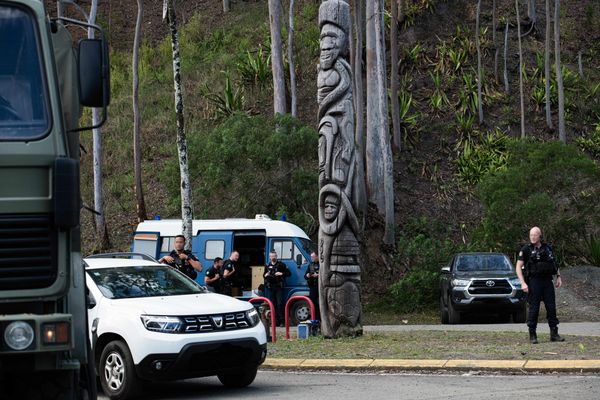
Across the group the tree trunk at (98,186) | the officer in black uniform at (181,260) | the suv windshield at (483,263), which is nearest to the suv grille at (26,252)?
the officer in black uniform at (181,260)

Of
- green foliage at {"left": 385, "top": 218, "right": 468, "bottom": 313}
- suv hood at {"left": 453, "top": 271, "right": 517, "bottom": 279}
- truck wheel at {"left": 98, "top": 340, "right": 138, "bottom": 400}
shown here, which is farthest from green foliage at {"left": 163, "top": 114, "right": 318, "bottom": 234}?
truck wheel at {"left": 98, "top": 340, "right": 138, "bottom": 400}

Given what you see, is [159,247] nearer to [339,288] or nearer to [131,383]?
[339,288]

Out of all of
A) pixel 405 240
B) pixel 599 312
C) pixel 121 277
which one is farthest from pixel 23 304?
pixel 405 240

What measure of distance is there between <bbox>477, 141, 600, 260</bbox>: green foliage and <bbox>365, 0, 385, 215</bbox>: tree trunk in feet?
25.1

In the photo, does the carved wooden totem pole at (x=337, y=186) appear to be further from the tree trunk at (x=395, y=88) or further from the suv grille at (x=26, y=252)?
the tree trunk at (x=395, y=88)

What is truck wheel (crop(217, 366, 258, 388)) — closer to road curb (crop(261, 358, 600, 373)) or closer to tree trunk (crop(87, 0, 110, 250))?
road curb (crop(261, 358, 600, 373))

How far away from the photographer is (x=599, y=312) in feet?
88.9

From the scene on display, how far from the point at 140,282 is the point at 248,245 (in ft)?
46.9

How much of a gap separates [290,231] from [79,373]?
60.1 ft

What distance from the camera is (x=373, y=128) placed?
3797 centimetres

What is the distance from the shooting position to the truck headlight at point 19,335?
7988 mm

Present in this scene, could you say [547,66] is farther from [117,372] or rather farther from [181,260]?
[117,372]

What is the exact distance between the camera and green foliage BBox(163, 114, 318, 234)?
33.0 meters

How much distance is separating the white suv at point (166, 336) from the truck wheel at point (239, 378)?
0.04 feet
